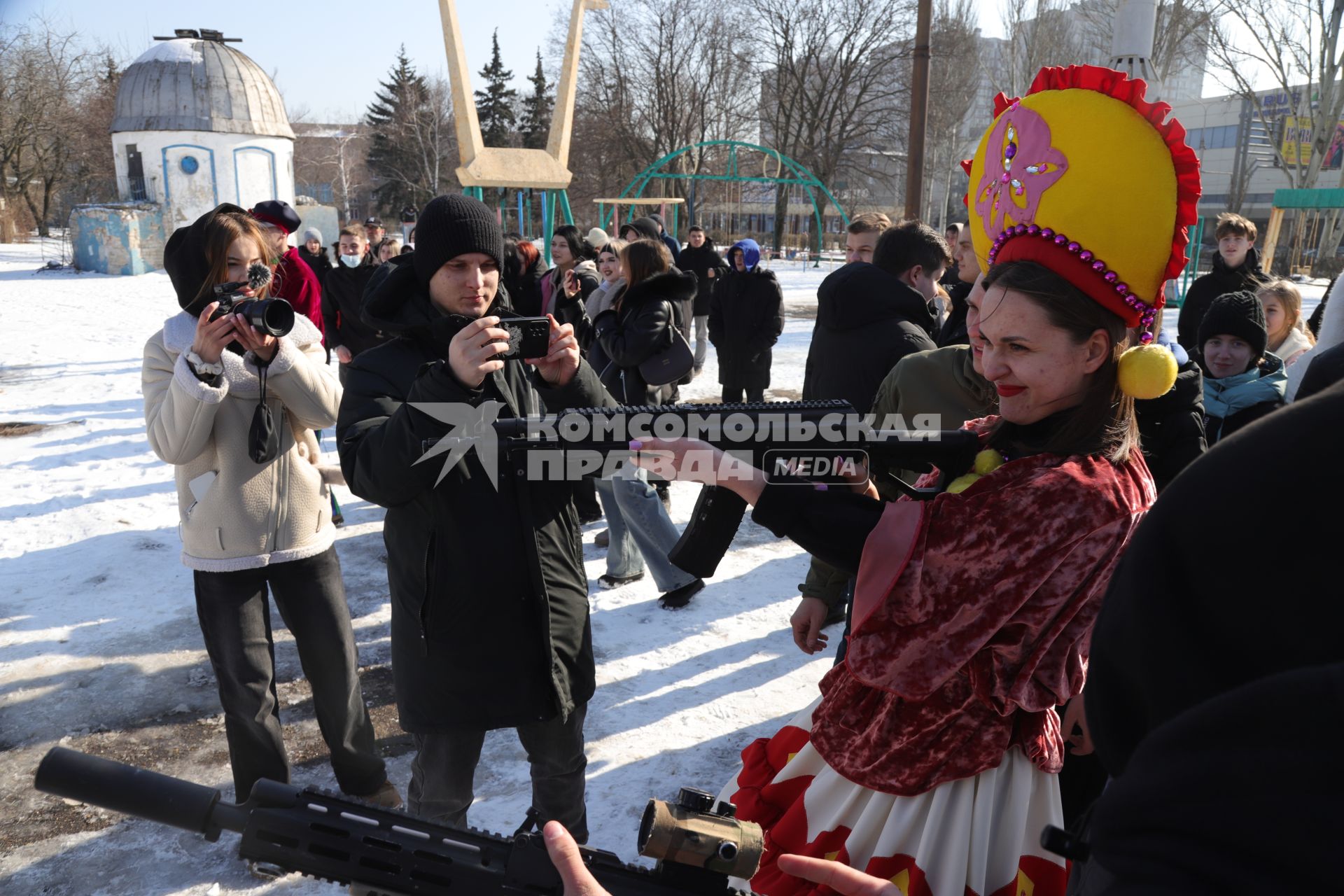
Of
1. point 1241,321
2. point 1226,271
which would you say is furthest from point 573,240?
point 1226,271

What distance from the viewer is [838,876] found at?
46.2 inches

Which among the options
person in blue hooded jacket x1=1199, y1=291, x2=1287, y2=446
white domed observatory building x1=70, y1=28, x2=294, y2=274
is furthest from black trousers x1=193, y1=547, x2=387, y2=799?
white domed observatory building x1=70, y1=28, x2=294, y2=274

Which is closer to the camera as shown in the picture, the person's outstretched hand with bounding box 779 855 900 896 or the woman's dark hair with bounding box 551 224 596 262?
the person's outstretched hand with bounding box 779 855 900 896

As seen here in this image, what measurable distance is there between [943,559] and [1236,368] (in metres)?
3.39

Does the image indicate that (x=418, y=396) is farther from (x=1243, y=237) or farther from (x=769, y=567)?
(x=1243, y=237)

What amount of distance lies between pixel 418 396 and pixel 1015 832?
5.35 feet

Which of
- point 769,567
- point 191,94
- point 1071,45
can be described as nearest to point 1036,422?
point 769,567

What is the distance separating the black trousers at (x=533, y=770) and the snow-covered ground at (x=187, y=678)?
35 cm

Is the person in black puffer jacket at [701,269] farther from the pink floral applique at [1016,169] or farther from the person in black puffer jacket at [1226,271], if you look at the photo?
the pink floral applique at [1016,169]

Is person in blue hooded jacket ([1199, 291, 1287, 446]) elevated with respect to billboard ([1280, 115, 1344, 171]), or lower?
lower

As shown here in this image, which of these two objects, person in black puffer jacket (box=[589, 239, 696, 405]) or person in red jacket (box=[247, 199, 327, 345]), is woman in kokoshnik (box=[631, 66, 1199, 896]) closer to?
person in black puffer jacket (box=[589, 239, 696, 405])

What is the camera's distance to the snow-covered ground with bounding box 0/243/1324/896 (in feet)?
9.91

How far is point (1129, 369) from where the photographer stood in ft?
5.16

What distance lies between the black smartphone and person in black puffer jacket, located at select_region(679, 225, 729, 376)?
7.99 metres
